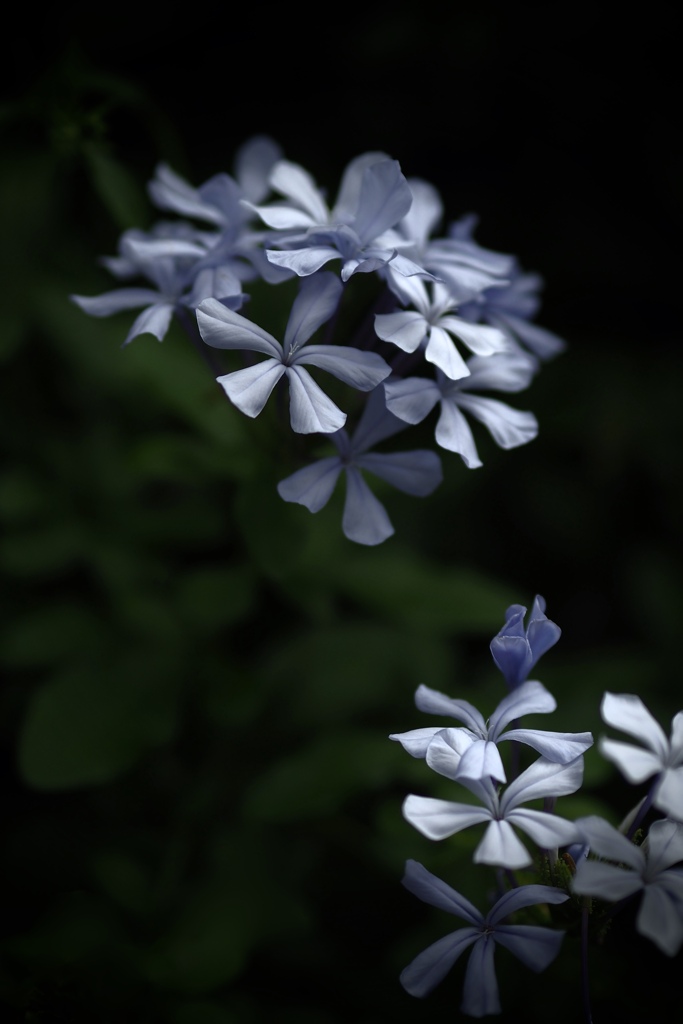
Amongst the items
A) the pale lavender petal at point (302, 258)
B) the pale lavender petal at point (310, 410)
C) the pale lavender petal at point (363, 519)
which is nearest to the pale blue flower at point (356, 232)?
the pale lavender petal at point (302, 258)

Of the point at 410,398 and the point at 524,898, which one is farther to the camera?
the point at 410,398

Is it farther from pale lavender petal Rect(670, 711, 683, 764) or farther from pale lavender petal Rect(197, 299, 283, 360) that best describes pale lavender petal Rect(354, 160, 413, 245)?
pale lavender petal Rect(670, 711, 683, 764)

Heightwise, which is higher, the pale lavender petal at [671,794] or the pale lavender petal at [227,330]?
the pale lavender petal at [227,330]

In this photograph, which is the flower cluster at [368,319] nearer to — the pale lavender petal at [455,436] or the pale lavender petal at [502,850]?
the pale lavender petal at [455,436]

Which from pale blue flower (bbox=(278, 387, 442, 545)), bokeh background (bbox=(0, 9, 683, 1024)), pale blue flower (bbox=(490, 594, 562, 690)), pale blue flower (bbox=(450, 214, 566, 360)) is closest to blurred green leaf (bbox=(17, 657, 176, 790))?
bokeh background (bbox=(0, 9, 683, 1024))

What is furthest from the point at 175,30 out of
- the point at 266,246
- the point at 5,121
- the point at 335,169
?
the point at 266,246

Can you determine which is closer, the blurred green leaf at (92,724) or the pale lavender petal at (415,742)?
the pale lavender petal at (415,742)

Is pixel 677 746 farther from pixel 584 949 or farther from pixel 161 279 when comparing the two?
pixel 161 279

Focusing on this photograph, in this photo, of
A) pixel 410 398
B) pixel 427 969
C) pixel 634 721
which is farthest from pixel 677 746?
pixel 410 398
